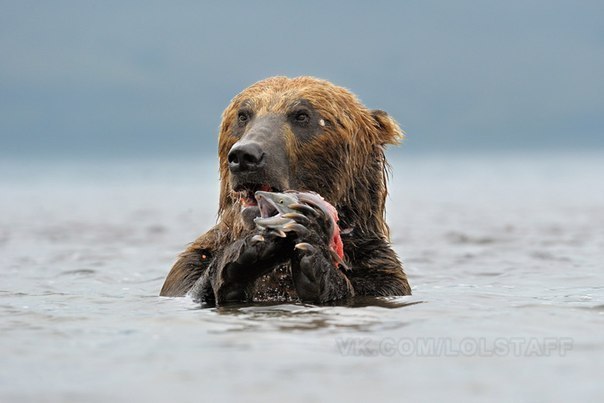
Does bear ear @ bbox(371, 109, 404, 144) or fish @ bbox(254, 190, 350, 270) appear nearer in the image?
fish @ bbox(254, 190, 350, 270)

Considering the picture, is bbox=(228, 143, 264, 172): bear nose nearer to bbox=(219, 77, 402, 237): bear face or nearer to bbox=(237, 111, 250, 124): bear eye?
bbox=(219, 77, 402, 237): bear face

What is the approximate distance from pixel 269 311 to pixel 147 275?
4.83 metres

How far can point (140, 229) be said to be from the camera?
18609 millimetres

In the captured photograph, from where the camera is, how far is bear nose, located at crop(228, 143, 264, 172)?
6582mm

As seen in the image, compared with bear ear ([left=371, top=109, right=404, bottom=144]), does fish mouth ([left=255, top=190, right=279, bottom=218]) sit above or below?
below

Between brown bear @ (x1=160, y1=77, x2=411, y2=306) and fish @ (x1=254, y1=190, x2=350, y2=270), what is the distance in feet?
0.12

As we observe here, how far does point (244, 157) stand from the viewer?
6602mm

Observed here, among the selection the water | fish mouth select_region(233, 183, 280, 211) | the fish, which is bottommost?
the water

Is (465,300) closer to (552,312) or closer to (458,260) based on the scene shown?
(552,312)

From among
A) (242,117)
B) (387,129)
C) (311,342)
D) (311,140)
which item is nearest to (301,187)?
(311,140)

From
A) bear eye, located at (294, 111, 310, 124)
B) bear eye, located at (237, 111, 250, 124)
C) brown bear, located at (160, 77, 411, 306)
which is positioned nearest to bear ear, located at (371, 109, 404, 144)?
brown bear, located at (160, 77, 411, 306)

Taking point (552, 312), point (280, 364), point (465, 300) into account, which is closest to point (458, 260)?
point (465, 300)

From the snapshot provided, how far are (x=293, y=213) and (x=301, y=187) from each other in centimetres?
93

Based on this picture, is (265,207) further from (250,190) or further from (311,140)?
(311,140)
